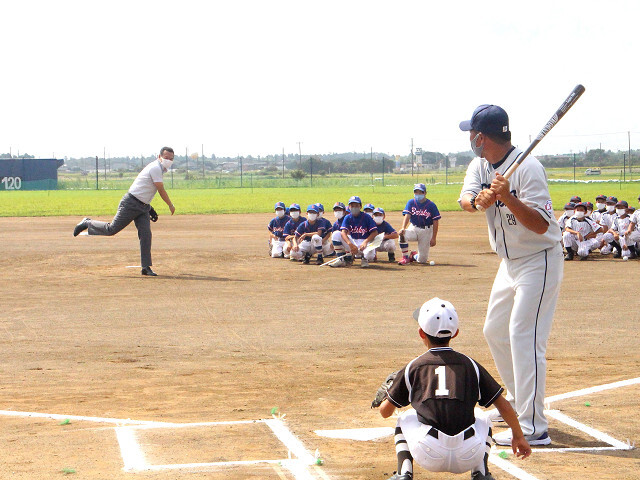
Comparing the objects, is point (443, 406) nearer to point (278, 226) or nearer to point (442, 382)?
point (442, 382)

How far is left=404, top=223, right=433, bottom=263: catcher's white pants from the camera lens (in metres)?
18.0

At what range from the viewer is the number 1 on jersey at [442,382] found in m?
4.60

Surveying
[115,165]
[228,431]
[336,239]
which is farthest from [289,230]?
[115,165]

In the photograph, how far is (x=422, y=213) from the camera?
18.3 metres

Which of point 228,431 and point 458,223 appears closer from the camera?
point 228,431

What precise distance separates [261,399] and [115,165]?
103 meters

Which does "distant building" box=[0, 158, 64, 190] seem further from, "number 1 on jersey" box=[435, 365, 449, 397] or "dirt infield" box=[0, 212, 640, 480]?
"number 1 on jersey" box=[435, 365, 449, 397]

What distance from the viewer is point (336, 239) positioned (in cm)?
1777

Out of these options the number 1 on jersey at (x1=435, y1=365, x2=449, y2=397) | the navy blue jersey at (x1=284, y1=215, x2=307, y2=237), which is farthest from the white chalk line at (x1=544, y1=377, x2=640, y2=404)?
the navy blue jersey at (x1=284, y1=215, x2=307, y2=237)

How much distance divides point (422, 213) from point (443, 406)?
13895mm

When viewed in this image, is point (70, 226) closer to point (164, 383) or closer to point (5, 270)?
point (5, 270)

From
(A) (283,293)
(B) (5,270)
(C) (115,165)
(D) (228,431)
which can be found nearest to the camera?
(D) (228,431)

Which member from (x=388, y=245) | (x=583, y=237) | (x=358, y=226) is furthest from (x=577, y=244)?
(x=358, y=226)

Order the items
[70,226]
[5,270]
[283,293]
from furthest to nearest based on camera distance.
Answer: [70,226] < [5,270] < [283,293]
